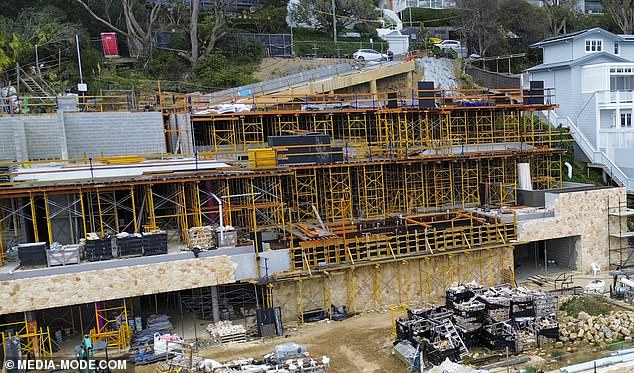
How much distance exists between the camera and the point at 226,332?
2159 cm

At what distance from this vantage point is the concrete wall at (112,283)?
20172 millimetres

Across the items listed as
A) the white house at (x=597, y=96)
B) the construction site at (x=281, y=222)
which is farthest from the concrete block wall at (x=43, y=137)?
the white house at (x=597, y=96)

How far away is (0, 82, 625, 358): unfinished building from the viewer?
854 inches

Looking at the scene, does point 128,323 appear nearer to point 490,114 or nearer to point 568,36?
point 490,114

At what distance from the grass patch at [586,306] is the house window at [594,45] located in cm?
2546

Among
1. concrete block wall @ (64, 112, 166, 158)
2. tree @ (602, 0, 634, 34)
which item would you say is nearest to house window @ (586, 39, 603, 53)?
tree @ (602, 0, 634, 34)

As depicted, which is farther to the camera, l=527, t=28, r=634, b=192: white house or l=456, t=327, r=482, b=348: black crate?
l=527, t=28, r=634, b=192: white house

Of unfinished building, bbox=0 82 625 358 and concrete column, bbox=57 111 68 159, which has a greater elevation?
concrete column, bbox=57 111 68 159

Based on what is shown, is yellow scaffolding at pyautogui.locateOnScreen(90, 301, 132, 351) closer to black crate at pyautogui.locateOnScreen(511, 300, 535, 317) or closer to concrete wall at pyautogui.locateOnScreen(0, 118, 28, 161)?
concrete wall at pyautogui.locateOnScreen(0, 118, 28, 161)

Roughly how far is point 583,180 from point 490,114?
25.9 ft

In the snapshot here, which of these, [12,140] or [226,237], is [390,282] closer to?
[226,237]

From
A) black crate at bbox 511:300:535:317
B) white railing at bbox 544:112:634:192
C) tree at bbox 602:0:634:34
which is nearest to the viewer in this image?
black crate at bbox 511:300:535:317

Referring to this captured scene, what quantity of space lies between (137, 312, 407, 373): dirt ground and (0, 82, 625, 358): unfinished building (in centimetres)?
153

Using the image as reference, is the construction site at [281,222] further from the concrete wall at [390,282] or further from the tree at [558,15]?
the tree at [558,15]
